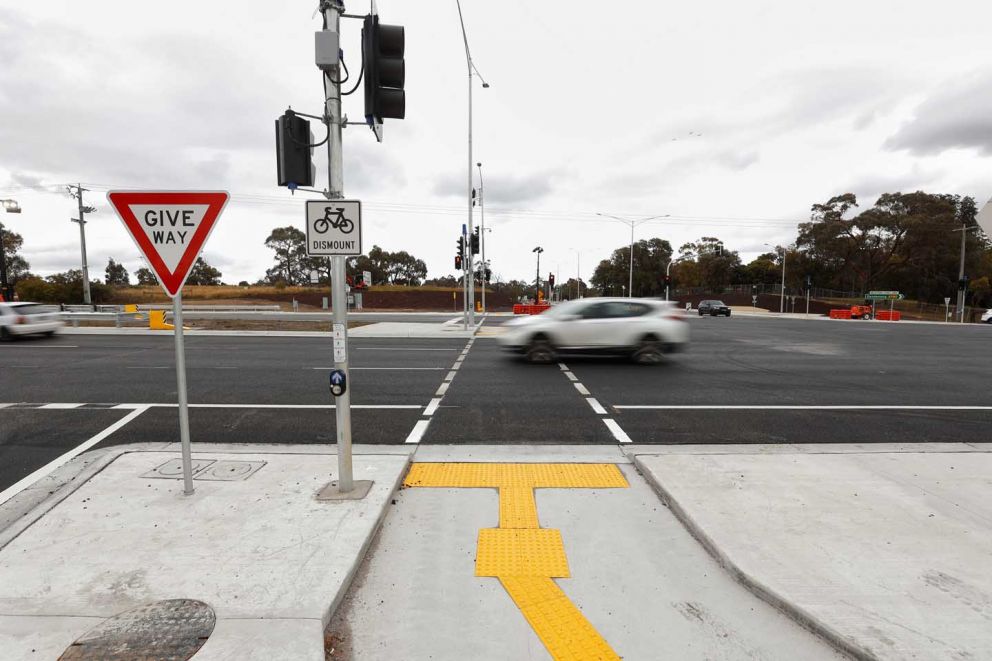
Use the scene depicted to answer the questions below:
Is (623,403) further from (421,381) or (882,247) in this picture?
(882,247)

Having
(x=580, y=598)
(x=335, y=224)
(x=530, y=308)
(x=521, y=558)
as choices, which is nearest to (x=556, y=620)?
(x=580, y=598)

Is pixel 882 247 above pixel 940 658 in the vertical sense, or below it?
above

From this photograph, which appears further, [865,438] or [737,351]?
[737,351]

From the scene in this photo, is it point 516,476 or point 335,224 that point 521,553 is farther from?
point 335,224

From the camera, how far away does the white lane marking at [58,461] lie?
4533mm

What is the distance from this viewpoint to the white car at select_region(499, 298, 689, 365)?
12430mm

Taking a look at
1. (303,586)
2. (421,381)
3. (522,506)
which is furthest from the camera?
(421,381)

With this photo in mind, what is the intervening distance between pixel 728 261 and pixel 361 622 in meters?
109

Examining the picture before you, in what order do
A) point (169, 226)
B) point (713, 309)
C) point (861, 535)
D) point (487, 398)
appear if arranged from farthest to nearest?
point (713, 309)
point (487, 398)
point (169, 226)
point (861, 535)

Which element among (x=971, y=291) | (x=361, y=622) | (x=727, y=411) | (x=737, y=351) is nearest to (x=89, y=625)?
(x=361, y=622)

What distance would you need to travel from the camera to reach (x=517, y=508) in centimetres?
411

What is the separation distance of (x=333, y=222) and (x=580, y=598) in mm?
3089

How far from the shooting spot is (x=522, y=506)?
4152mm

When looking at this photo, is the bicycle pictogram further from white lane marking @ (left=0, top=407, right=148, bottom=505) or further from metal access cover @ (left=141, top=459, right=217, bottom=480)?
white lane marking @ (left=0, top=407, right=148, bottom=505)
